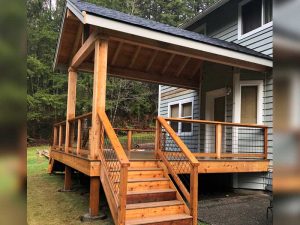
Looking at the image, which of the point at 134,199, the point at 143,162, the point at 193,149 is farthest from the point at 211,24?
the point at 134,199

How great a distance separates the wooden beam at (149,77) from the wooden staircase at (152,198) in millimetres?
3625

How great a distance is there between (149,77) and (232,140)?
10.0 ft

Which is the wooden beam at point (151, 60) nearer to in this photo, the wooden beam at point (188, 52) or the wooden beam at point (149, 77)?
the wooden beam at point (149, 77)

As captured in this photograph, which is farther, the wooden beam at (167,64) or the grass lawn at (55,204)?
the wooden beam at (167,64)

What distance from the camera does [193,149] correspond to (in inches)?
412

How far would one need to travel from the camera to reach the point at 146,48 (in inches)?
327

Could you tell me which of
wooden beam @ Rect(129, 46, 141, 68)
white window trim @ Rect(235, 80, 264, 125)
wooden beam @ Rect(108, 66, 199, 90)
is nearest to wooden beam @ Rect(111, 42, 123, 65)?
wooden beam @ Rect(108, 66, 199, 90)

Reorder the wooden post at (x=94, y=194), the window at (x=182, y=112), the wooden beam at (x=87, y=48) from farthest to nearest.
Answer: the window at (x=182, y=112) → the wooden beam at (x=87, y=48) → the wooden post at (x=94, y=194)

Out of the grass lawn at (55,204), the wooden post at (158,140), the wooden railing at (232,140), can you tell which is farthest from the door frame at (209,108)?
the grass lawn at (55,204)

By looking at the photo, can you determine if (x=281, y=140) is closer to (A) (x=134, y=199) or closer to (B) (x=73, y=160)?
(A) (x=134, y=199)

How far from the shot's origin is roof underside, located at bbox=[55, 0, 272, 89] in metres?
5.69

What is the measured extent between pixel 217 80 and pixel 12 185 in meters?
9.47

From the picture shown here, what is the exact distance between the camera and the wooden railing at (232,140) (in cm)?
707

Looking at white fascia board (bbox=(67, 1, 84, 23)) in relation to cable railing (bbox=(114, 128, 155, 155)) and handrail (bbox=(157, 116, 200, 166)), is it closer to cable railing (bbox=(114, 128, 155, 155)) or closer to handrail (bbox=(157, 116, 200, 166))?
handrail (bbox=(157, 116, 200, 166))
